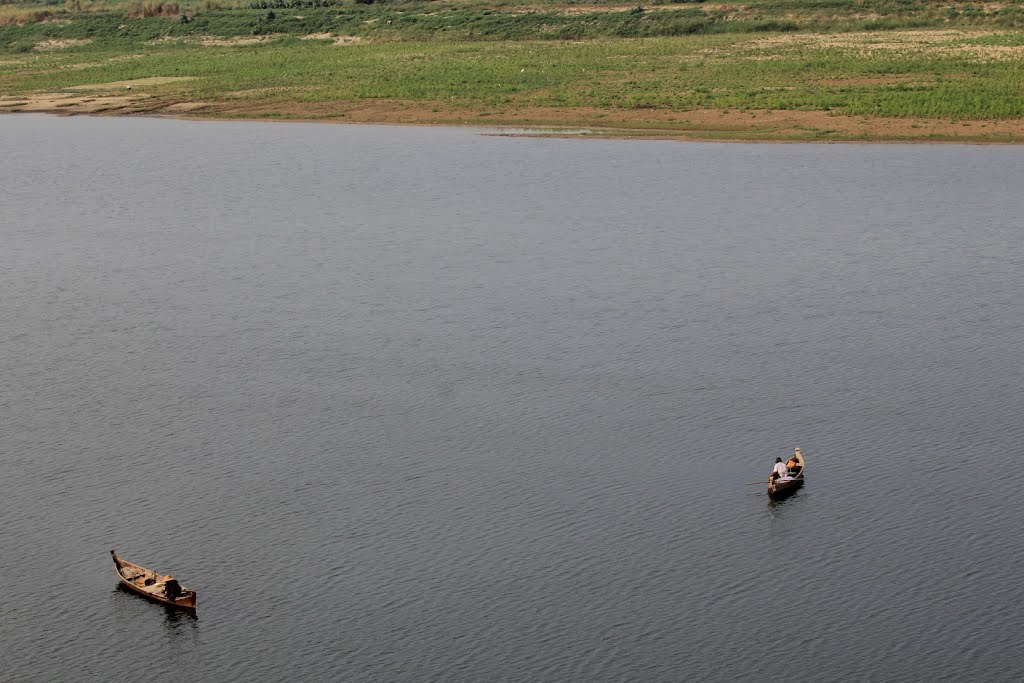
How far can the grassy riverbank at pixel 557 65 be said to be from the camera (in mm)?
98812

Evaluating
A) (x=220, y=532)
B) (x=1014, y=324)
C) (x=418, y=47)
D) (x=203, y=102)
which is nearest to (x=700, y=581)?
(x=220, y=532)

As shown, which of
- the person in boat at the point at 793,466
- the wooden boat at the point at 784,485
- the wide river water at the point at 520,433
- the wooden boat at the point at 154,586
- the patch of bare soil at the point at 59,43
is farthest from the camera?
the patch of bare soil at the point at 59,43

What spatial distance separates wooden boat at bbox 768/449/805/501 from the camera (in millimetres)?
39156

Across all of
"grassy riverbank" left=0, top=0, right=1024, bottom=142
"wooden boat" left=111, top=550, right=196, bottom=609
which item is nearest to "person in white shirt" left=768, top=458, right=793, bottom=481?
"wooden boat" left=111, top=550, right=196, bottom=609

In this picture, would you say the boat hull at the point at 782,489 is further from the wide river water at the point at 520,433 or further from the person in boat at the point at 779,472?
the wide river water at the point at 520,433

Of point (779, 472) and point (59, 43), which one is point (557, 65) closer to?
point (59, 43)

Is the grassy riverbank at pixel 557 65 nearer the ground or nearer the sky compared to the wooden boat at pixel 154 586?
nearer the sky

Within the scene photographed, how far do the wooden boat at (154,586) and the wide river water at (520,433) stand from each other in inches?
13.8

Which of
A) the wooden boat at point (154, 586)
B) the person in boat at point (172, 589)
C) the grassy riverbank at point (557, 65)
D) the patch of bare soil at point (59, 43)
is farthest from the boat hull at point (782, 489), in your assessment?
the patch of bare soil at point (59, 43)

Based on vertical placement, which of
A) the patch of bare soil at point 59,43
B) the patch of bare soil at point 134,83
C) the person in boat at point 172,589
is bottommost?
the person in boat at point 172,589

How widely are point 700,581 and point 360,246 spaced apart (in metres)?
35.9

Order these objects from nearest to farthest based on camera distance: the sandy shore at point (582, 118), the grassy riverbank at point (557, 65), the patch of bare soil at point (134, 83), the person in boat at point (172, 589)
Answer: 1. the person in boat at point (172, 589)
2. the sandy shore at point (582, 118)
3. the grassy riverbank at point (557, 65)
4. the patch of bare soil at point (134, 83)

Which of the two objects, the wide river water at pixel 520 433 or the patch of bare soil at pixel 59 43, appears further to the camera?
the patch of bare soil at pixel 59 43

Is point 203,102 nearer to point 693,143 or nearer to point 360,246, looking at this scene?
point 693,143
